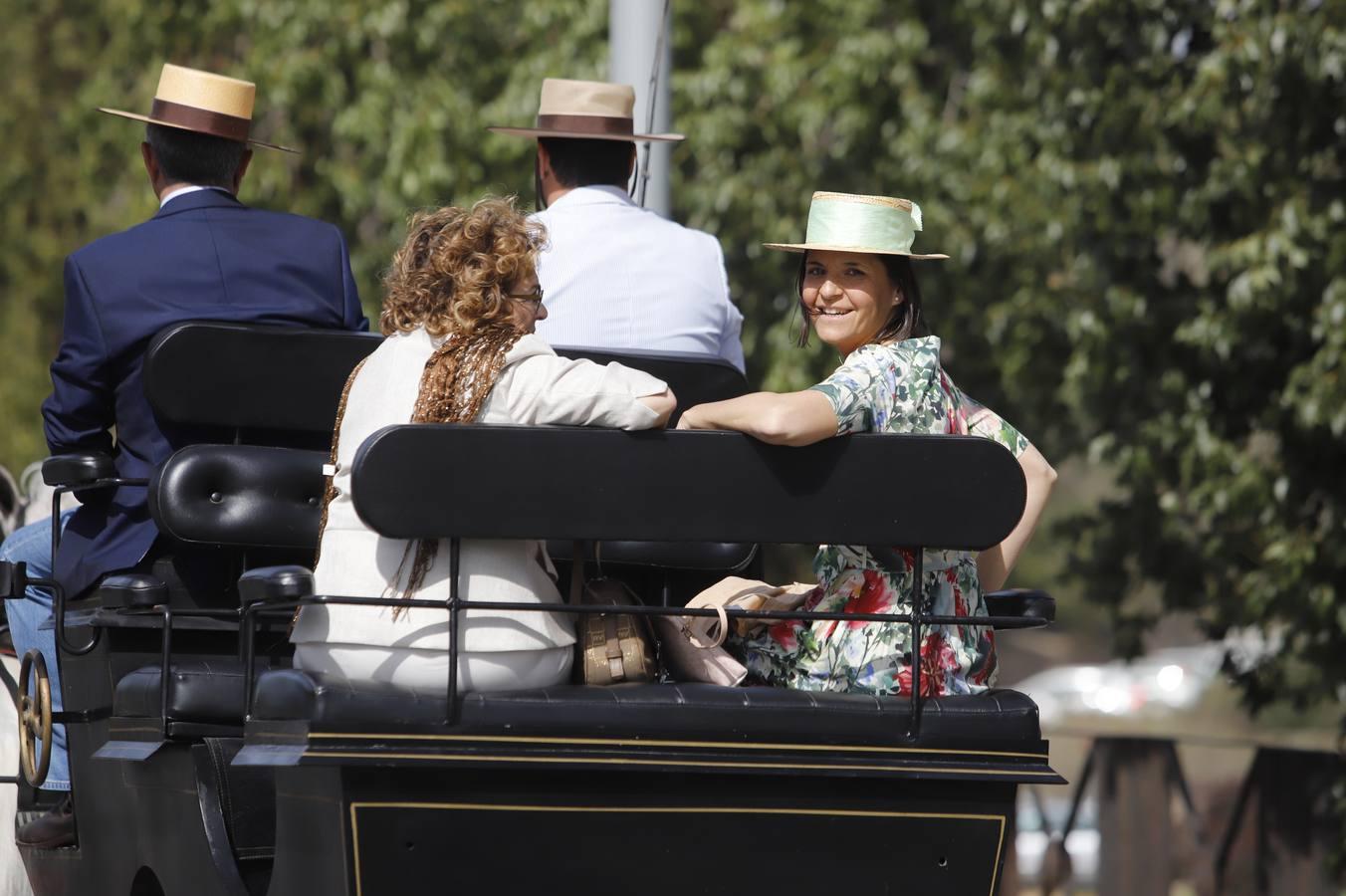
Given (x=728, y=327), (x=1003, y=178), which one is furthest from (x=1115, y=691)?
(x=728, y=327)

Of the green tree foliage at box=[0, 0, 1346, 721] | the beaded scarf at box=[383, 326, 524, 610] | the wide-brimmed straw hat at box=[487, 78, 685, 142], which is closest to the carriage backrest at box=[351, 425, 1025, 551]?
the beaded scarf at box=[383, 326, 524, 610]

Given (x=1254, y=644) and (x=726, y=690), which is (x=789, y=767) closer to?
(x=726, y=690)

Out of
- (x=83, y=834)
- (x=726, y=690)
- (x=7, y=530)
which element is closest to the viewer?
(x=726, y=690)

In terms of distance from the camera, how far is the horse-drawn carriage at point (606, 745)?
373 centimetres

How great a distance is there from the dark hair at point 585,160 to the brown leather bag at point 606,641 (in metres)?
1.75

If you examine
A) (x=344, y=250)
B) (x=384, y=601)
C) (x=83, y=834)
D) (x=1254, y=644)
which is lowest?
(x=1254, y=644)

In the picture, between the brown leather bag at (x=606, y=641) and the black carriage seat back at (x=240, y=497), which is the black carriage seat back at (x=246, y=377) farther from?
the brown leather bag at (x=606, y=641)

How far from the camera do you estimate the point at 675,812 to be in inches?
153

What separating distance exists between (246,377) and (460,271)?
0.96m

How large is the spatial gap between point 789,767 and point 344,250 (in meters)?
2.09

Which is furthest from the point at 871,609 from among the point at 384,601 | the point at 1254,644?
the point at 1254,644

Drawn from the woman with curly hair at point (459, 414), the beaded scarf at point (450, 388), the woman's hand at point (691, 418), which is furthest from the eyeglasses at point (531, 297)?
the woman's hand at point (691, 418)

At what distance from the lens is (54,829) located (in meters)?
5.07

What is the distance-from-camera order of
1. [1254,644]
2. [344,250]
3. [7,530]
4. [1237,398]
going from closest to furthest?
[344,250] < [7,530] < [1237,398] < [1254,644]
